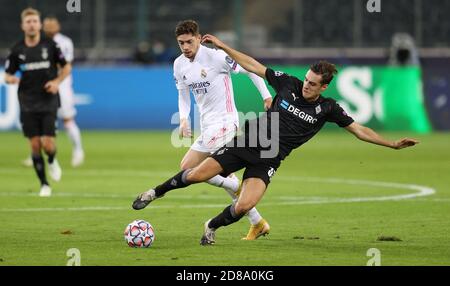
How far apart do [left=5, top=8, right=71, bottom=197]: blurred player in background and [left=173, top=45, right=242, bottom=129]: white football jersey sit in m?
4.21

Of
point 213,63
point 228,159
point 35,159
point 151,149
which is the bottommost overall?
point 151,149

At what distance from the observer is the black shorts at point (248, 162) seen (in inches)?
432

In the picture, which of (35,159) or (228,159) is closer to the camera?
(228,159)

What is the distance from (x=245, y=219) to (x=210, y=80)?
6.16ft

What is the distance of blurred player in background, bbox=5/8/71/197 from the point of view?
16.2m

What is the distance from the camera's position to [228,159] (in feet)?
36.1

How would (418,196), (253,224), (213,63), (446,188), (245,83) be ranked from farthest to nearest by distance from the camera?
(245,83) → (446,188) → (418,196) → (213,63) → (253,224)

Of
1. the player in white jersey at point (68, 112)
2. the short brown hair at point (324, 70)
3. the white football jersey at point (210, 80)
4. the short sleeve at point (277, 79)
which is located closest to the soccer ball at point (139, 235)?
the short sleeve at point (277, 79)

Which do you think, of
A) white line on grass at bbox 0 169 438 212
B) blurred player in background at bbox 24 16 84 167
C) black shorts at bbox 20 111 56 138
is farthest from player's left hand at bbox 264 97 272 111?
blurred player in background at bbox 24 16 84 167

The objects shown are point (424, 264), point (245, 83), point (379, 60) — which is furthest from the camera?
point (379, 60)

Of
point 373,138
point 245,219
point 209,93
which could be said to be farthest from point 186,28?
point 245,219

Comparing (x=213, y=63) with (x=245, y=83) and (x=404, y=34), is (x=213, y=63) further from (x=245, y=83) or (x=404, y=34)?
(x=404, y=34)

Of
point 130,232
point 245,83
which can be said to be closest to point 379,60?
point 245,83

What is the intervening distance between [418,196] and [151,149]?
33.2 feet
